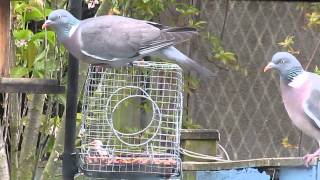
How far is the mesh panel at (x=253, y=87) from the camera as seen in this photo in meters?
4.23

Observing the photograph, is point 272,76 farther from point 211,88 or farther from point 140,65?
point 140,65

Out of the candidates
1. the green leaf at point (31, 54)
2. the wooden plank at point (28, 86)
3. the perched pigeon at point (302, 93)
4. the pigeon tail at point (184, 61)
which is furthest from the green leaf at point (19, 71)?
the perched pigeon at point (302, 93)

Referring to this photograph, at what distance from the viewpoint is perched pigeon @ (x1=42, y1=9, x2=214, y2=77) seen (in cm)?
267

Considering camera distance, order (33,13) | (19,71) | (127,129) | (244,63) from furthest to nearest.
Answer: (244,63)
(127,129)
(33,13)
(19,71)

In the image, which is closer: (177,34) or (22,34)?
(177,34)

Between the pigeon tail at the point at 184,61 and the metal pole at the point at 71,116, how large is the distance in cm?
30

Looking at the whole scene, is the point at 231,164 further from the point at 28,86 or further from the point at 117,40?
the point at 28,86

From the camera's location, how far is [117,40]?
2697 mm

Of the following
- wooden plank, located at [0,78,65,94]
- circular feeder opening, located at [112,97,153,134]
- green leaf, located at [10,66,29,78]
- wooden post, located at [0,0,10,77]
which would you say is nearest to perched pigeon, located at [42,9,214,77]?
wooden plank, located at [0,78,65,94]

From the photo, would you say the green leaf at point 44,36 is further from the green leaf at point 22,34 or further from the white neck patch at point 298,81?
the white neck patch at point 298,81

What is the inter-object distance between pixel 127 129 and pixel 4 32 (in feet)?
3.12

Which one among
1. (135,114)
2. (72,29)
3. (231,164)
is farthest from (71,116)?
(135,114)

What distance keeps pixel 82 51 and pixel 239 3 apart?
68.9 inches

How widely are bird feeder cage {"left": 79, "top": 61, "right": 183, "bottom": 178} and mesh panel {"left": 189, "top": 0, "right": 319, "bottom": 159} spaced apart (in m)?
0.67
